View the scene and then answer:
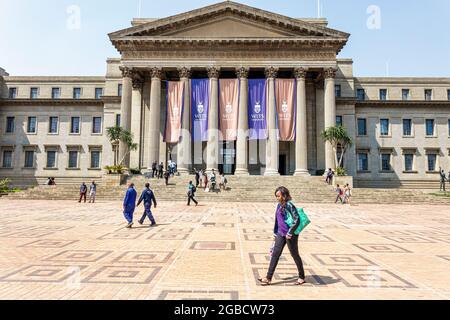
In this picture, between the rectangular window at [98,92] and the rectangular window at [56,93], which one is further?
the rectangular window at [56,93]

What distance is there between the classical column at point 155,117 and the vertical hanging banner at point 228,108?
296 inches

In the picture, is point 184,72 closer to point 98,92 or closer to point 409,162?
point 98,92

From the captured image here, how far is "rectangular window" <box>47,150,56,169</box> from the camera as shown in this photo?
164 ft

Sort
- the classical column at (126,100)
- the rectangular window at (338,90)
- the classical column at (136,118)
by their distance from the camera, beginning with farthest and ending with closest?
the rectangular window at (338,90) → the classical column at (136,118) → the classical column at (126,100)

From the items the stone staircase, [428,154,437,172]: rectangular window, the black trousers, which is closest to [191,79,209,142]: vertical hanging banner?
the stone staircase

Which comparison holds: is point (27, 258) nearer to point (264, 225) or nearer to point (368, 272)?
point (368, 272)

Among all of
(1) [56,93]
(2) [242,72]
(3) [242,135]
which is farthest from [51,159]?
(2) [242,72]

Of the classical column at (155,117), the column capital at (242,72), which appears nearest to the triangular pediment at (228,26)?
the column capital at (242,72)

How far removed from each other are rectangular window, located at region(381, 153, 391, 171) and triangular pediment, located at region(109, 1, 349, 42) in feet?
61.8

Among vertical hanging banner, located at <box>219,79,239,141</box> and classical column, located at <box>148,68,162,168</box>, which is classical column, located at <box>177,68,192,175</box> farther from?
vertical hanging banner, located at <box>219,79,239,141</box>

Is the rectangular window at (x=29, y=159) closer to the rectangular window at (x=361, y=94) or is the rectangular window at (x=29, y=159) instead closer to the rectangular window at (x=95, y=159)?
the rectangular window at (x=95, y=159)

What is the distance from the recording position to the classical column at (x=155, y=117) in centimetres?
3862

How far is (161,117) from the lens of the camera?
4381 cm
